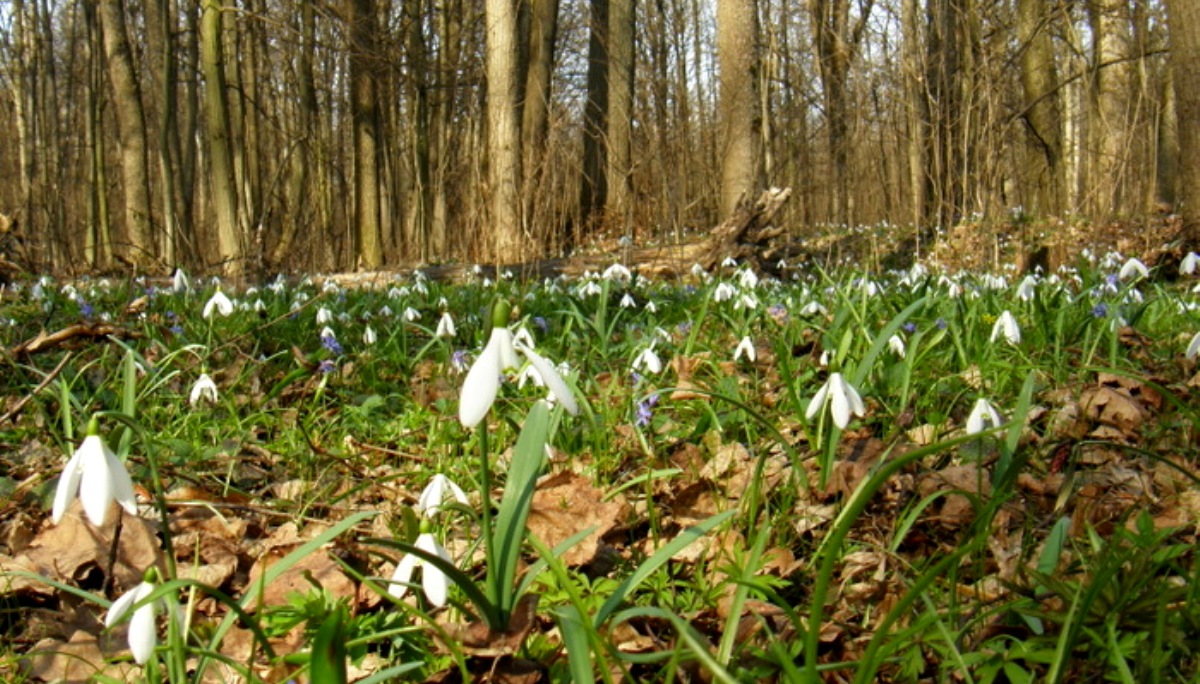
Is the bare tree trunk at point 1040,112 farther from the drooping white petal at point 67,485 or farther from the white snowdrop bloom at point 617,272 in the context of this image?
the drooping white petal at point 67,485

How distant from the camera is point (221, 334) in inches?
154

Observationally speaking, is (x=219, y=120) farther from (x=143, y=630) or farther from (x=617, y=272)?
(x=143, y=630)

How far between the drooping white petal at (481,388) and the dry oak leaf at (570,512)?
82 centimetres

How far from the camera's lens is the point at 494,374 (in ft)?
3.58

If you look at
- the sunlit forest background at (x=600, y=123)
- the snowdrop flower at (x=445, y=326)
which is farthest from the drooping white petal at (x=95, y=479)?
the sunlit forest background at (x=600, y=123)

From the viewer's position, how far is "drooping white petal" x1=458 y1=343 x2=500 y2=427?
1.06 metres

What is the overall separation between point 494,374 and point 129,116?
41.5 ft

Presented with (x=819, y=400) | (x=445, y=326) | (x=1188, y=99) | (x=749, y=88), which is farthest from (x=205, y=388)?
(x=749, y=88)

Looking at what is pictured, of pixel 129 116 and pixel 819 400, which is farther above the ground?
pixel 129 116

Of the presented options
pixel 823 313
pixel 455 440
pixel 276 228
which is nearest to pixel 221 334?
pixel 455 440

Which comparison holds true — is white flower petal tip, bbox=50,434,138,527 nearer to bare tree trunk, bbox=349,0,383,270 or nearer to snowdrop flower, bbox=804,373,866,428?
snowdrop flower, bbox=804,373,866,428

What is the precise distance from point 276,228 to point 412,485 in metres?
17.5

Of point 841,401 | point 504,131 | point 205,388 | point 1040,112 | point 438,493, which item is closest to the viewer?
point 438,493

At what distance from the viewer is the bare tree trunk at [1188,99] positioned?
252 inches
